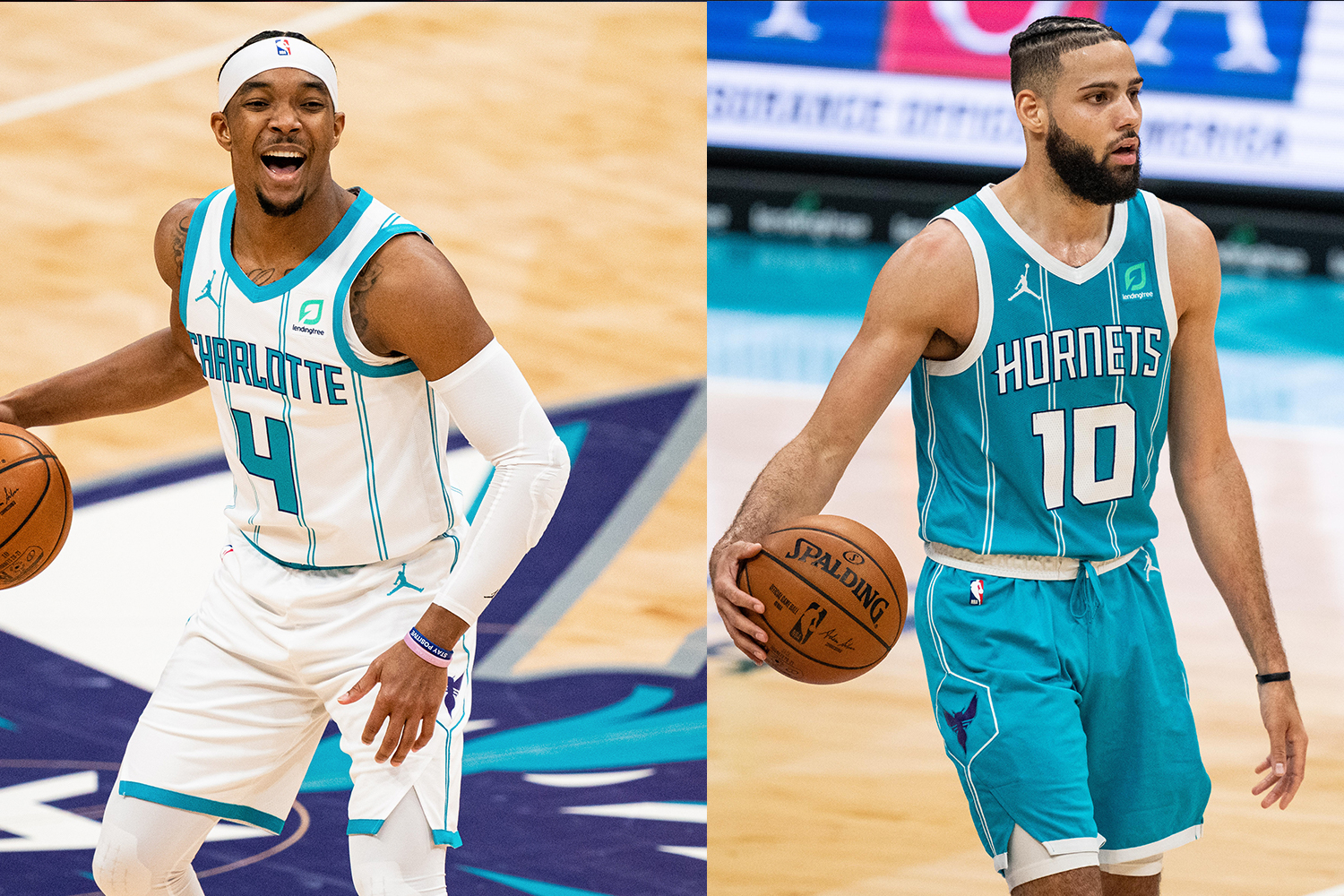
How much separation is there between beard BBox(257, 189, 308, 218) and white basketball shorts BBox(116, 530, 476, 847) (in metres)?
0.71

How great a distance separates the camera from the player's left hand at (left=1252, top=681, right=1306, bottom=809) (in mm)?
3266

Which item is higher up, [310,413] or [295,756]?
[310,413]

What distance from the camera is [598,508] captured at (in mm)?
6953

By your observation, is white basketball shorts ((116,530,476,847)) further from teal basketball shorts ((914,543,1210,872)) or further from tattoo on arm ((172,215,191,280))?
teal basketball shorts ((914,543,1210,872))

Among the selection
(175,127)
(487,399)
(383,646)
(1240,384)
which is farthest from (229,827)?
(1240,384)

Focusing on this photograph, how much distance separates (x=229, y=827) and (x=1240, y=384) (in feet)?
24.9

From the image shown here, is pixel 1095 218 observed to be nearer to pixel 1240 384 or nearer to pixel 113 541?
pixel 113 541

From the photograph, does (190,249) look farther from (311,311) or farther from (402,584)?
(402,584)

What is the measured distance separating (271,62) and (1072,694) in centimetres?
198

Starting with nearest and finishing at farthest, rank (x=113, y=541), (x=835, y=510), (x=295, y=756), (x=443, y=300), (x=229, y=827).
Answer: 1. (x=443, y=300)
2. (x=295, y=756)
3. (x=229, y=827)
4. (x=113, y=541)
5. (x=835, y=510)

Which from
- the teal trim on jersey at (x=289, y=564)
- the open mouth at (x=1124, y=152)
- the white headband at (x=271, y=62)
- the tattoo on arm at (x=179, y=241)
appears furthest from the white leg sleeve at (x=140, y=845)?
the open mouth at (x=1124, y=152)

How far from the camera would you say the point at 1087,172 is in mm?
3150

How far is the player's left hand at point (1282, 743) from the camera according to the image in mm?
3266

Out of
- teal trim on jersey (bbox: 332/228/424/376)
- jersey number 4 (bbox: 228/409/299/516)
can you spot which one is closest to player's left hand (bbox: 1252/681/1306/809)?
teal trim on jersey (bbox: 332/228/424/376)
